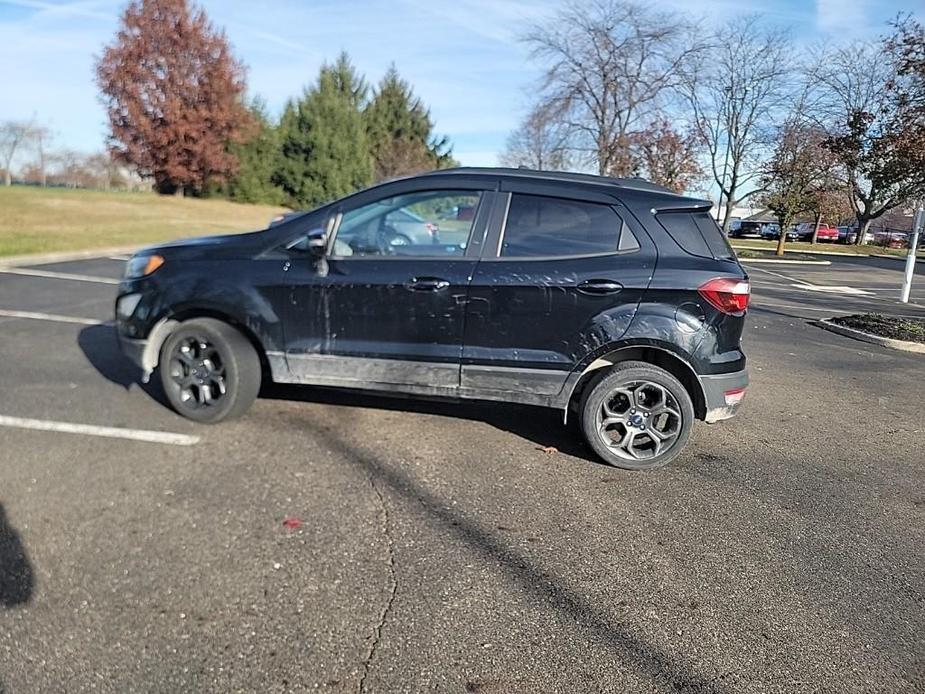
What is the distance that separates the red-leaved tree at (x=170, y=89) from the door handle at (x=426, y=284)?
37.9 metres

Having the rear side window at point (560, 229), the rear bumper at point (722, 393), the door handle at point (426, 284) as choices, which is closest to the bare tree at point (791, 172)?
the rear bumper at point (722, 393)

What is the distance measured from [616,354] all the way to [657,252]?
2.28 ft

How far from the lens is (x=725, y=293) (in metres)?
4.06

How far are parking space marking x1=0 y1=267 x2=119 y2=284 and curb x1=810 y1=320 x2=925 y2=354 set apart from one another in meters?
11.3

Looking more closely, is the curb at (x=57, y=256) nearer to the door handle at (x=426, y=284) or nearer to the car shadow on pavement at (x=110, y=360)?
the car shadow on pavement at (x=110, y=360)

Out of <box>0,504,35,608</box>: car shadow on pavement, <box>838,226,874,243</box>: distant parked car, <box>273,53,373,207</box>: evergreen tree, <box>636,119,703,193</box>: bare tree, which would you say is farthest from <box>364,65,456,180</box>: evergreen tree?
<box>0,504,35,608</box>: car shadow on pavement

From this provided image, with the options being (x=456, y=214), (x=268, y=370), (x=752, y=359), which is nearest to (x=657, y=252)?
(x=456, y=214)

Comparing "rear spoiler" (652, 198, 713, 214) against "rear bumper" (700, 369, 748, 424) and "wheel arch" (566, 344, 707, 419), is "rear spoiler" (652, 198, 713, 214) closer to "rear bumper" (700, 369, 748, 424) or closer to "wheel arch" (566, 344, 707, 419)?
"wheel arch" (566, 344, 707, 419)

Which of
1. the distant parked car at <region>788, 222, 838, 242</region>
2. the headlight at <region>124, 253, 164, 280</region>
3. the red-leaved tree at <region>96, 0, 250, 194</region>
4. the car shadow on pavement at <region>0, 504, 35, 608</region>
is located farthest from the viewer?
the distant parked car at <region>788, 222, 838, 242</region>

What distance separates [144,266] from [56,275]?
783 centimetres

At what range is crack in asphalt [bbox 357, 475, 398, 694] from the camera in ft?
7.85

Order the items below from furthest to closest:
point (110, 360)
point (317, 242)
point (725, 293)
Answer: point (110, 360) → point (317, 242) → point (725, 293)

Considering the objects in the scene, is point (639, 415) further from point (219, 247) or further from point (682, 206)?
point (219, 247)

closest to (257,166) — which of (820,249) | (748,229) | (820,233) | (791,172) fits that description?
(791,172)
